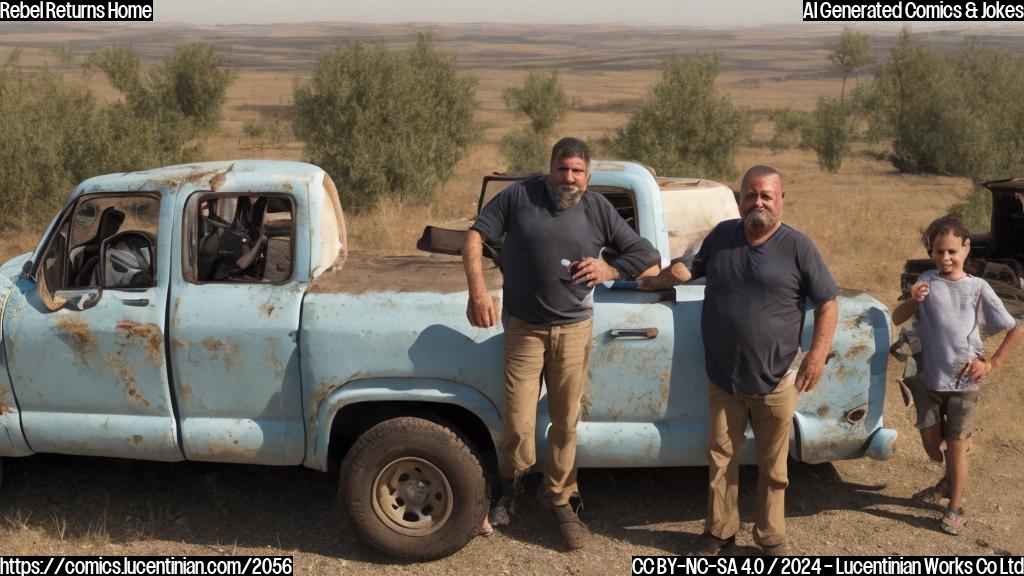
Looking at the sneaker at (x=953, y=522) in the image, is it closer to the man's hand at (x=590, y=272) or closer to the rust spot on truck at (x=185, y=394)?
the man's hand at (x=590, y=272)

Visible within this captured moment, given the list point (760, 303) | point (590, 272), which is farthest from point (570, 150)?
point (760, 303)

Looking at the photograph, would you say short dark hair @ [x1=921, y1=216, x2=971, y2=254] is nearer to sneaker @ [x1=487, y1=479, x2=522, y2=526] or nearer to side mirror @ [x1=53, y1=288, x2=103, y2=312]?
sneaker @ [x1=487, y1=479, x2=522, y2=526]

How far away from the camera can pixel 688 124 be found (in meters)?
21.1

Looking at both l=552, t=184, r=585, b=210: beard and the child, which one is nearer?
l=552, t=184, r=585, b=210: beard

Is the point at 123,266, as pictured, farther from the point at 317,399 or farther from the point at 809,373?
the point at 809,373

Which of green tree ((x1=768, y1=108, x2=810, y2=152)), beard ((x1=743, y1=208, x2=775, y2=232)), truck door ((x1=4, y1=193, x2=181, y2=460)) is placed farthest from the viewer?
green tree ((x1=768, y1=108, x2=810, y2=152))

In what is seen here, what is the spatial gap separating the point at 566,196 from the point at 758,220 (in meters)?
0.82

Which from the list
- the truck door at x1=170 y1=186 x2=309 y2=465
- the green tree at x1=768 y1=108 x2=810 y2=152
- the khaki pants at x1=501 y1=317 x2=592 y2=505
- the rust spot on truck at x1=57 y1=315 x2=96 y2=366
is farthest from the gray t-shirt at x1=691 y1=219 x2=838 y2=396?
the green tree at x1=768 y1=108 x2=810 y2=152

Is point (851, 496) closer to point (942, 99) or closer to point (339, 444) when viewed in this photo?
point (339, 444)

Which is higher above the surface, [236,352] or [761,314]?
[761,314]

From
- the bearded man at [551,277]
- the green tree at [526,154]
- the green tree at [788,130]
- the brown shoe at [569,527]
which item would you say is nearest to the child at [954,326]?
the bearded man at [551,277]

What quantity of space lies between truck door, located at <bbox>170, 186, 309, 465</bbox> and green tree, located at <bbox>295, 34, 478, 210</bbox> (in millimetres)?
12638

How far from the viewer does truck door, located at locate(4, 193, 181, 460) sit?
15.5ft

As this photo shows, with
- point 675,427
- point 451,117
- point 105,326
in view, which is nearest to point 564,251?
point 675,427
